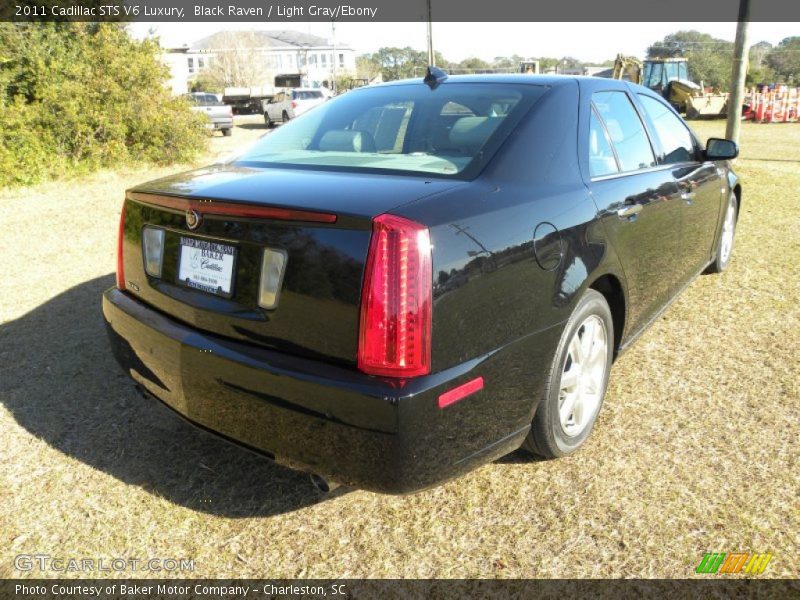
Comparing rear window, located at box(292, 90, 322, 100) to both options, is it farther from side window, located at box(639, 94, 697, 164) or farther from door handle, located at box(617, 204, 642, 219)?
door handle, located at box(617, 204, 642, 219)

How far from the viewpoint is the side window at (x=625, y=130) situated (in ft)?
9.92

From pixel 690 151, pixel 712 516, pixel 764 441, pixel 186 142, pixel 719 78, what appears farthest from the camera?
pixel 719 78

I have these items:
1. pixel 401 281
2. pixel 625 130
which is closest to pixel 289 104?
pixel 625 130

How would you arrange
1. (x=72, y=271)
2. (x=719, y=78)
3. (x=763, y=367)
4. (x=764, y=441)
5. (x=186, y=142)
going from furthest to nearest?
(x=719, y=78) → (x=186, y=142) → (x=72, y=271) → (x=763, y=367) → (x=764, y=441)

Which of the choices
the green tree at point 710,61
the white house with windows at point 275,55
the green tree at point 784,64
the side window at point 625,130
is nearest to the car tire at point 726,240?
the side window at point 625,130

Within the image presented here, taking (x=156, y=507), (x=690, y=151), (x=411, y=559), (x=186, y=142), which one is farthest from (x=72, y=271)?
(x=186, y=142)

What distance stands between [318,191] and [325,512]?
125 cm

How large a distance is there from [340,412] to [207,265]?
0.76 metres

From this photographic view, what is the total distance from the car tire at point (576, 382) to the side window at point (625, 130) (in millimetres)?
847

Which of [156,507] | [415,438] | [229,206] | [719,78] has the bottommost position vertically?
[156,507]

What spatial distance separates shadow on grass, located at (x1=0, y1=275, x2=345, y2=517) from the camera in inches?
99.6

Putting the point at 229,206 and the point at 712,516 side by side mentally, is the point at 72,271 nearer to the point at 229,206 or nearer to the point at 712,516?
the point at 229,206

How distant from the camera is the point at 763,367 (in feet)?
11.6

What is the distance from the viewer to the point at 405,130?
2.88 metres
